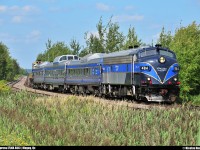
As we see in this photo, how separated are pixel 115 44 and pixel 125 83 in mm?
20922

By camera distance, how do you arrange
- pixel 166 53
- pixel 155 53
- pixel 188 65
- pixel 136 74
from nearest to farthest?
1. pixel 136 74
2. pixel 155 53
3. pixel 166 53
4. pixel 188 65

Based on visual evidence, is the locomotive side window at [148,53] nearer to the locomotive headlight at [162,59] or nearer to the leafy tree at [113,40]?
the locomotive headlight at [162,59]

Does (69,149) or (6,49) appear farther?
(6,49)

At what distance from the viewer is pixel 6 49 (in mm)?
112375

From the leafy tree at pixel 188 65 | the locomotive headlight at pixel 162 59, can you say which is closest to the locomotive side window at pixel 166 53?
the locomotive headlight at pixel 162 59

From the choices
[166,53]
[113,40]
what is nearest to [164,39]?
[113,40]

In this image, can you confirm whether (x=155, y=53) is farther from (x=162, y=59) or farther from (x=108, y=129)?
(x=108, y=129)

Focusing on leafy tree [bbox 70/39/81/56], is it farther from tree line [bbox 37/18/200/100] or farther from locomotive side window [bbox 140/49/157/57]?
locomotive side window [bbox 140/49/157/57]

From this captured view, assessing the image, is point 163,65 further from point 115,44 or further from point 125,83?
point 115,44

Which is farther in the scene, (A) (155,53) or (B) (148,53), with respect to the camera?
(A) (155,53)

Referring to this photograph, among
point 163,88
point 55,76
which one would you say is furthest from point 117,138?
point 55,76

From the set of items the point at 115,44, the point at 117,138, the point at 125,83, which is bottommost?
the point at 117,138

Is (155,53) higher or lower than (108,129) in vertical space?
higher


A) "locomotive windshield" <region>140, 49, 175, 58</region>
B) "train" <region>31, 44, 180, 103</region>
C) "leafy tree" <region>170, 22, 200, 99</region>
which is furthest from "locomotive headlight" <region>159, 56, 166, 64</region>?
"leafy tree" <region>170, 22, 200, 99</region>
